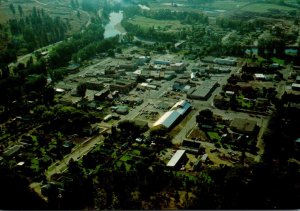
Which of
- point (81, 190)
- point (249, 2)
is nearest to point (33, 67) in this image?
point (81, 190)

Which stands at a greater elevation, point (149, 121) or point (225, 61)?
point (149, 121)

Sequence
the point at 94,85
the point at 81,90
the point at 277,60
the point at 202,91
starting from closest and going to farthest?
the point at 81,90
the point at 202,91
the point at 94,85
the point at 277,60

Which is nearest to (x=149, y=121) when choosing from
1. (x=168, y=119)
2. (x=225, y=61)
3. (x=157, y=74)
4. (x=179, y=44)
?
(x=168, y=119)

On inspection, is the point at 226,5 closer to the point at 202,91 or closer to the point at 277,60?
the point at 277,60

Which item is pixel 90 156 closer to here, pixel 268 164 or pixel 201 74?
pixel 268 164

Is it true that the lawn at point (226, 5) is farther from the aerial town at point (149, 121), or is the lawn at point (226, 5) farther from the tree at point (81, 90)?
the tree at point (81, 90)

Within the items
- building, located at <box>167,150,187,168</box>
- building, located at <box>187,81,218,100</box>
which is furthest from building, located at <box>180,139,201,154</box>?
building, located at <box>187,81,218,100</box>

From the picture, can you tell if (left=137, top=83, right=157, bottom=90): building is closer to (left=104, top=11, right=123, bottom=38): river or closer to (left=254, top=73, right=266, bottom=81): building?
(left=254, top=73, right=266, bottom=81): building
